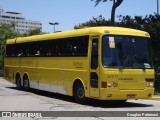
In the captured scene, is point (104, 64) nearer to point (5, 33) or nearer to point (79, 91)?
point (79, 91)

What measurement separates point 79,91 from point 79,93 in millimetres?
86

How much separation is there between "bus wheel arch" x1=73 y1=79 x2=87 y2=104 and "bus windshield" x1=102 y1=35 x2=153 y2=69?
1978 mm

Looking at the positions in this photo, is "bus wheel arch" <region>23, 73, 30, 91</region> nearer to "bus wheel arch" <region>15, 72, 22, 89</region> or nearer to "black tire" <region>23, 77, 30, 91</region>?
"black tire" <region>23, 77, 30, 91</region>

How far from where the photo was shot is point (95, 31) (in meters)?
17.4

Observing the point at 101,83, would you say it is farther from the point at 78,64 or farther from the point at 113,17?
the point at 113,17

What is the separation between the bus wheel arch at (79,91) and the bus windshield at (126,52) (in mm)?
1978

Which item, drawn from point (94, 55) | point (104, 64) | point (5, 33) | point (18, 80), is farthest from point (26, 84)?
point (5, 33)

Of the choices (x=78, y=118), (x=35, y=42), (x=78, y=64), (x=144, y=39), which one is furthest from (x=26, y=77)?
(x=78, y=118)

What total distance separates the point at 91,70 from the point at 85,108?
71.5 inches

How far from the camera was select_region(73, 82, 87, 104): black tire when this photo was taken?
1797cm

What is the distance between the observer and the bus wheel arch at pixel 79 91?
18.0 m

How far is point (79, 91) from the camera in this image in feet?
60.2

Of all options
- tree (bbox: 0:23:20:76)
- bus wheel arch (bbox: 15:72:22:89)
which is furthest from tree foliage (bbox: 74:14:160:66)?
tree (bbox: 0:23:20:76)

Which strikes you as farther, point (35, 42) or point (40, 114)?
point (35, 42)
